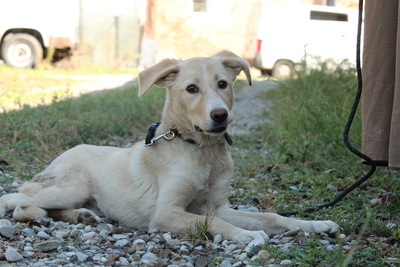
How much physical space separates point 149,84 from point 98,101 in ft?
17.1

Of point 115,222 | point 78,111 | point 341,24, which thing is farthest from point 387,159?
point 341,24

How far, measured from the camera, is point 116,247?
9.98ft

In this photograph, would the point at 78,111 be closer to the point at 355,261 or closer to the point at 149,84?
the point at 149,84

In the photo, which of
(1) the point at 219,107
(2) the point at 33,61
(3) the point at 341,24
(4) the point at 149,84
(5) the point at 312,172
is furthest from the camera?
(2) the point at 33,61

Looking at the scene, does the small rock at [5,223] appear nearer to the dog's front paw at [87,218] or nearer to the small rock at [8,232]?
the small rock at [8,232]

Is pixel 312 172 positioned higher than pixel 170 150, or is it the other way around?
pixel 170 150

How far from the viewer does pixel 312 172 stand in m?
5.27

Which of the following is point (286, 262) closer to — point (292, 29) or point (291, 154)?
point (291, 154)

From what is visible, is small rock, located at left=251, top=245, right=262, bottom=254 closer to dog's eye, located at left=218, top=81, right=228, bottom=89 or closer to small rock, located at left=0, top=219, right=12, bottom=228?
dog's eye, located at left=218, top=81, right=228, bottom=89

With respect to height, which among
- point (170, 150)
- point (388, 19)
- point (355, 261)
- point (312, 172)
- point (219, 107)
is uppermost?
point (388, 19)

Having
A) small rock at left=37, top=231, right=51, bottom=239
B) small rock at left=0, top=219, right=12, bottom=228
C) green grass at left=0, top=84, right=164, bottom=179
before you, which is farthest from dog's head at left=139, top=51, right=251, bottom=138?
green grass at left=0, top=84, right=164, bottom=179

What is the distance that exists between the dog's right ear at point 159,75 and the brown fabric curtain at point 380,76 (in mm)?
1441

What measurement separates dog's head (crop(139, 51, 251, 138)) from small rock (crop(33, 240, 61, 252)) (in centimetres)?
123

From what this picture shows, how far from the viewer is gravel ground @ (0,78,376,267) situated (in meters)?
2.71
